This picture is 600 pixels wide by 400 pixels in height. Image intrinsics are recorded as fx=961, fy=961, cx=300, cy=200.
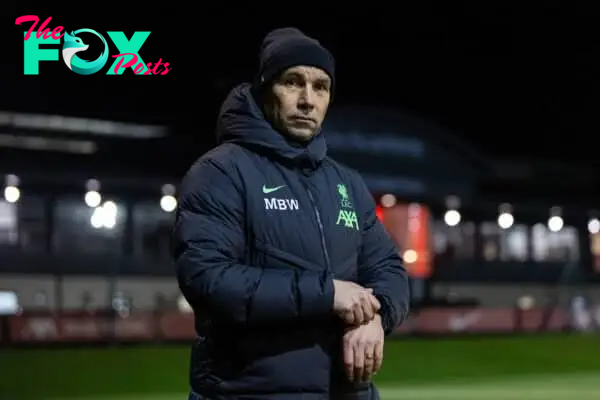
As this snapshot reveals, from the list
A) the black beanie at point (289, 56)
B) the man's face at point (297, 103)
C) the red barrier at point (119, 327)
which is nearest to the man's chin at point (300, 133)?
the man's face at point (297, 103)

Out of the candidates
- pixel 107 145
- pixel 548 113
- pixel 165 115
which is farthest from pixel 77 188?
pixel 548 113

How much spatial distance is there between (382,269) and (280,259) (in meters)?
0.33

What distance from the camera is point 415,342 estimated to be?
759 inches

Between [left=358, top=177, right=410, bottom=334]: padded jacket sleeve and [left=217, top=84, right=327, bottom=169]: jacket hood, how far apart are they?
219 mm

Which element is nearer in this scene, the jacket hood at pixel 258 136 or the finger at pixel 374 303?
the finger at pixel 374 303

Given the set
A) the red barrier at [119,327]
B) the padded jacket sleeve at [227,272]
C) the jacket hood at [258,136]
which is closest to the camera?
the padded jacket sleeve at [227,272]

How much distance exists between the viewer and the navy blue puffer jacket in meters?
2.15

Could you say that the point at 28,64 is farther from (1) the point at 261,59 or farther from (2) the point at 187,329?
(1) the point at 261,59

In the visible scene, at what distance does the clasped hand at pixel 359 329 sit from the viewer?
2.17m

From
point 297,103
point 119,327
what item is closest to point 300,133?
point 297,103

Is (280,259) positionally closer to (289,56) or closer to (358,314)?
(358,314)

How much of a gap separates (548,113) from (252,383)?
38.4m

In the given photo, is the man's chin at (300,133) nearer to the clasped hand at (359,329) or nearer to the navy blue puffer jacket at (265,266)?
the navy blue puffer jacket at (265,266)

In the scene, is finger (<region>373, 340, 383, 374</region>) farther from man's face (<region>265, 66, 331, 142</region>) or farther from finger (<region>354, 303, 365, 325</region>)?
man's face (<region>265, 66, 331, 142</region>)
